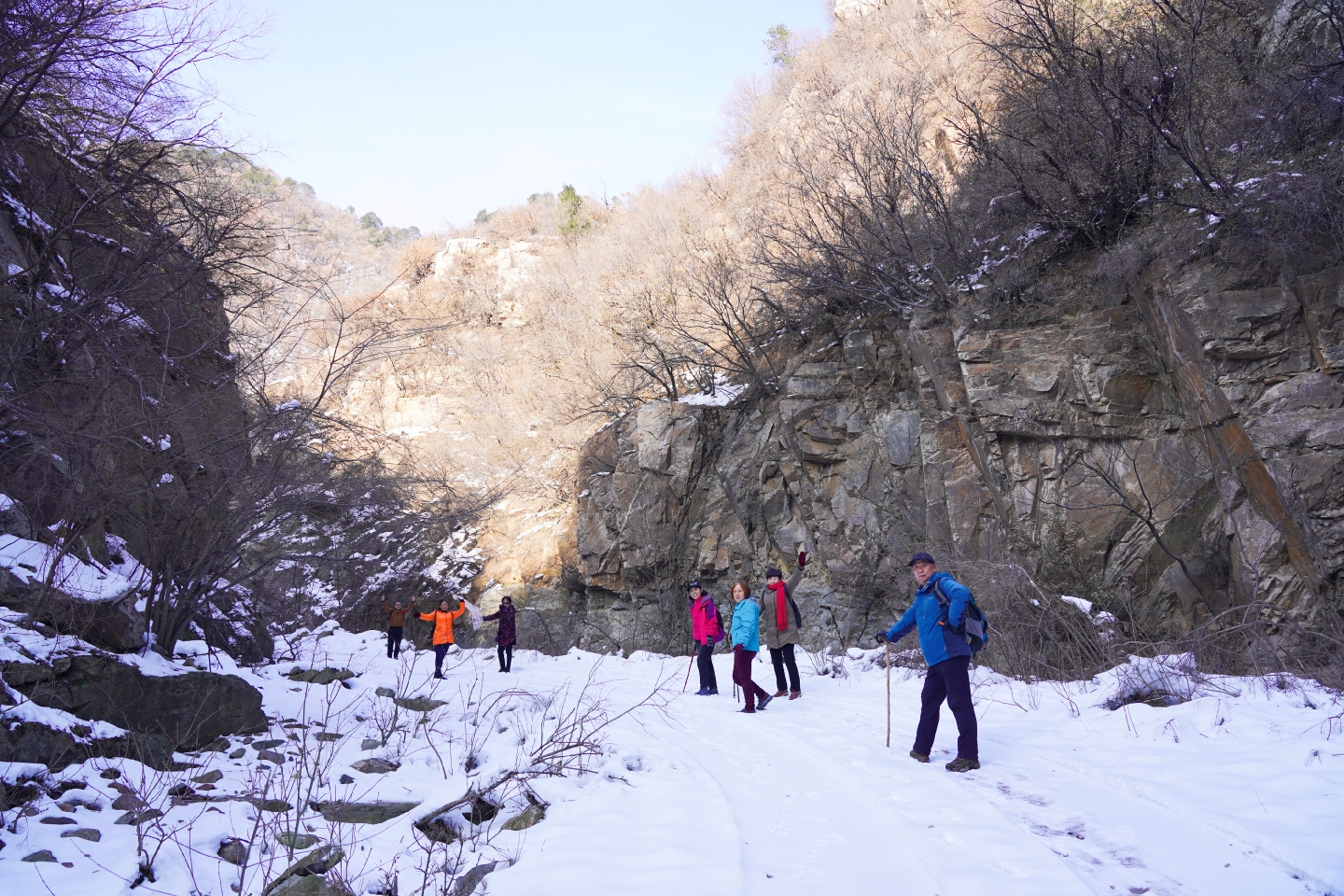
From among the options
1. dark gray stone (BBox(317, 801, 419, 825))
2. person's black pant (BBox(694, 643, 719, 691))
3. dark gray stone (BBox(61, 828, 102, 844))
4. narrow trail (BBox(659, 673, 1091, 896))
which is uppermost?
person's black pant (BBox(694, 643, 719, 691))

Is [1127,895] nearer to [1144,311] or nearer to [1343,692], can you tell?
[1343,692]

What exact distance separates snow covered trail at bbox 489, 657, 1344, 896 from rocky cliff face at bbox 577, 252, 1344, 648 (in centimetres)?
435

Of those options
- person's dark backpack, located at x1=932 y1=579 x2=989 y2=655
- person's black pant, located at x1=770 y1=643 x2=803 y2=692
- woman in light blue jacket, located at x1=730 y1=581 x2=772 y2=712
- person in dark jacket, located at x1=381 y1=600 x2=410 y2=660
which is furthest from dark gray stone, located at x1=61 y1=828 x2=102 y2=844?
person in dark jacket, located at x1=381 y1=600 x2=410 y2=660

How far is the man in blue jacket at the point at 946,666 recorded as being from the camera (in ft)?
17.3

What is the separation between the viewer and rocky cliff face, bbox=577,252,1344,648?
32.5 feet

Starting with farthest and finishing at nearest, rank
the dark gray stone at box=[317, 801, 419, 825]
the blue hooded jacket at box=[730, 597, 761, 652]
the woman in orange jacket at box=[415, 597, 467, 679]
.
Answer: the woman in orange jacket at box=[415, 597, 467, 679] < the blue hooded jacket at box=[730, 597, 761, 652] < the dark gray stone at box=[317, 801, 419, 825]

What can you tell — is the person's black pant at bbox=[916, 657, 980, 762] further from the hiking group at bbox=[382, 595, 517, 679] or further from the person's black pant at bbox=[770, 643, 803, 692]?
the hiking group at bbox=[382, 595, 517, 679]

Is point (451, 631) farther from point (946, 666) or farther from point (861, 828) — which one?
point (861, 828)

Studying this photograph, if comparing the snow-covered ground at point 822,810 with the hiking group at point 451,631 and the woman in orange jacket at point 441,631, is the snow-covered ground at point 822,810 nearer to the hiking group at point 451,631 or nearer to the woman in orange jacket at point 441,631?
the woman in orange jacket at point 441,631

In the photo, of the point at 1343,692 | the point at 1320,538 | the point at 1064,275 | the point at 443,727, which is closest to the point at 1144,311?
the point at 1064,275

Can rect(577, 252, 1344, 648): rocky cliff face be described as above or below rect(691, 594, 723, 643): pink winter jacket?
above

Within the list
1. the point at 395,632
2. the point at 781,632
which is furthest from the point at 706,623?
the point at 395,632

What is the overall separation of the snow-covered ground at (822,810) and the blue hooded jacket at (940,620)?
0.82 m

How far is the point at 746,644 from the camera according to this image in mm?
8852
